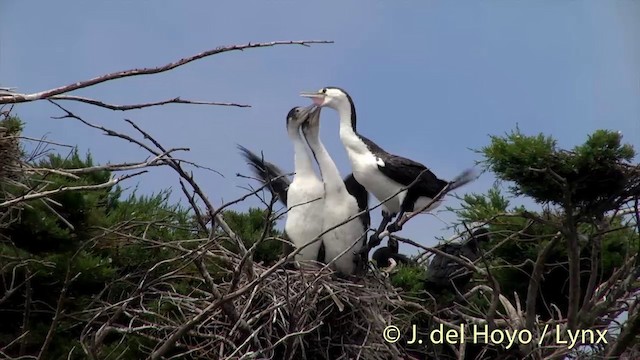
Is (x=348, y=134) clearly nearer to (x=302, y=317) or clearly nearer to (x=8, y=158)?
(x=302, y=317)

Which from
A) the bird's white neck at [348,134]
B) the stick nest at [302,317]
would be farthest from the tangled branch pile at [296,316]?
the bird's white neck at [348,134]

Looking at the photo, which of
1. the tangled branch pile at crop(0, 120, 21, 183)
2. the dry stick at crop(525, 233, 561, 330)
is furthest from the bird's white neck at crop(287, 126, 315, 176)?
the tangled branch pile at crop(0, 120, 21, 183)

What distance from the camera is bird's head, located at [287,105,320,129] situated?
5.21m

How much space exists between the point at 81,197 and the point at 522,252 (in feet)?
10.5

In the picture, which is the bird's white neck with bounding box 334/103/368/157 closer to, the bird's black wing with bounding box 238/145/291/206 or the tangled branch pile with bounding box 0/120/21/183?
the bird's black wing with bounding box 238/145/291/206

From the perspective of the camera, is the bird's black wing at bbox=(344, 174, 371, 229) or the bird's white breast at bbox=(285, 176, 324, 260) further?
the bird's black wing at bbox=(344, 174, 371, 229)

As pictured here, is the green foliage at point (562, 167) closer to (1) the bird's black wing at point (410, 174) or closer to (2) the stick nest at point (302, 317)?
(1) the bird's black wing at point (410, 174)

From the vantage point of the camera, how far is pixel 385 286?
5.09 metres

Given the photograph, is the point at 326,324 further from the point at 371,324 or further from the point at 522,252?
the point at 522,252

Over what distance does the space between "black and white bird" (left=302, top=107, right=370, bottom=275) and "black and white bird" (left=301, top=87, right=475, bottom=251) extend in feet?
0.37

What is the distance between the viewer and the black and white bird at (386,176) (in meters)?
4.96

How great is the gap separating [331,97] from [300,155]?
1.20ft

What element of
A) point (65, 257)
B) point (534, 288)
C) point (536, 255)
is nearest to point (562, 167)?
point (534, 288)

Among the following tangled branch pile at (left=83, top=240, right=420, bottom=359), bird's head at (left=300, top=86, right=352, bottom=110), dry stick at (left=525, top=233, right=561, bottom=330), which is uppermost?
bird's head at (left=300, top=86, right=352, bottom=110)
